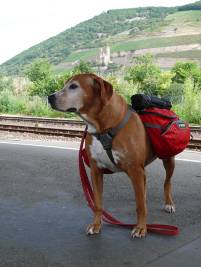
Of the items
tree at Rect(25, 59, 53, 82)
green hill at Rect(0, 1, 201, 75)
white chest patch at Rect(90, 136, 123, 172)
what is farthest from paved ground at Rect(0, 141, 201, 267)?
green hill at Rect(0, 1, 201, 75)

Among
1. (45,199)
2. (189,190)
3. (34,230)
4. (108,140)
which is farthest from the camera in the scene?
(189,190)

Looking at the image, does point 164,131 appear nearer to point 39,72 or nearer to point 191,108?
point 191,108

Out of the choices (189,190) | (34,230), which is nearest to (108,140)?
(34,230)

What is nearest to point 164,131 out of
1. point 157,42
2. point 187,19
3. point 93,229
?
point 93,229

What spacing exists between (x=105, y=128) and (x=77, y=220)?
4.09ft

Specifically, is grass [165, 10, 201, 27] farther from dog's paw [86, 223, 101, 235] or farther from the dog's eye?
the dog's eye

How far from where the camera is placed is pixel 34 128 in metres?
16.1

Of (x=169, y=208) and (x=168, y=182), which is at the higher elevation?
(x=168, y=182)

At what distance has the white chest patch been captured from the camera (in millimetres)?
4766

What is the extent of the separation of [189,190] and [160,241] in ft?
7.52

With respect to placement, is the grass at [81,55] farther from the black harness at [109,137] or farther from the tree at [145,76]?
the black harness at [109,137]

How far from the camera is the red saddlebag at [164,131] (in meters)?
5.11

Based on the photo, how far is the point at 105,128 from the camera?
4723 mm

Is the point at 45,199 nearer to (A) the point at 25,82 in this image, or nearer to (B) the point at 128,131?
(B) the point at 128,131
